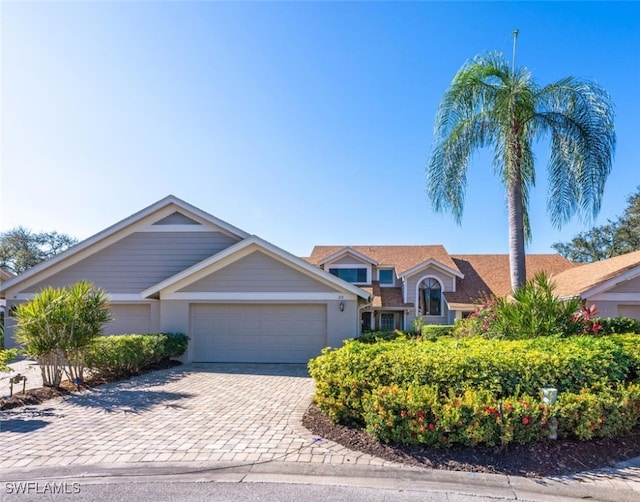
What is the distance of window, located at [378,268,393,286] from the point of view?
23.2 m

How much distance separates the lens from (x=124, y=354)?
9477 mm

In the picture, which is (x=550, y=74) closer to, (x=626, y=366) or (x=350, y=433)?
(x=626, y=366)

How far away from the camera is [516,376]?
202 inches

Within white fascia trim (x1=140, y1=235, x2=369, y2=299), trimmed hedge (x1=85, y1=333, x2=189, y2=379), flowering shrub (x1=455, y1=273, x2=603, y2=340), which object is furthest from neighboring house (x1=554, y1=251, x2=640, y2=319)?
trimmed hedge (x1=85, y1=333, x2=189, y2=379)

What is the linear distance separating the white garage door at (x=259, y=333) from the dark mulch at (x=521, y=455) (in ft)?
24.4

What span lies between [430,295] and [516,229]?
10.5 meters

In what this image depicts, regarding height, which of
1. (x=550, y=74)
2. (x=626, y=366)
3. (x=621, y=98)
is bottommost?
(x=626, y=366)

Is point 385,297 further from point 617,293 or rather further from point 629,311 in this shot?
point 629,311

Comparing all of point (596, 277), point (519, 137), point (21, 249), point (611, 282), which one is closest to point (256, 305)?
point (519, 137)

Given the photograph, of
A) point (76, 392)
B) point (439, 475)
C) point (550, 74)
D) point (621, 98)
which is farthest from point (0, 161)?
point (621, 98)

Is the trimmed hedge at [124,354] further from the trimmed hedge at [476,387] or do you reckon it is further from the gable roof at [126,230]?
the trimmed hedge at [476,387]

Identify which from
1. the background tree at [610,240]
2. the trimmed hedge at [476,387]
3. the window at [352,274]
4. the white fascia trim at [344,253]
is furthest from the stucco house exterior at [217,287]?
the background tree at [610,240]

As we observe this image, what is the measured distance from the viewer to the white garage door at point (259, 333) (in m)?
12.3

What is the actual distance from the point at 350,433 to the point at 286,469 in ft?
4.09
